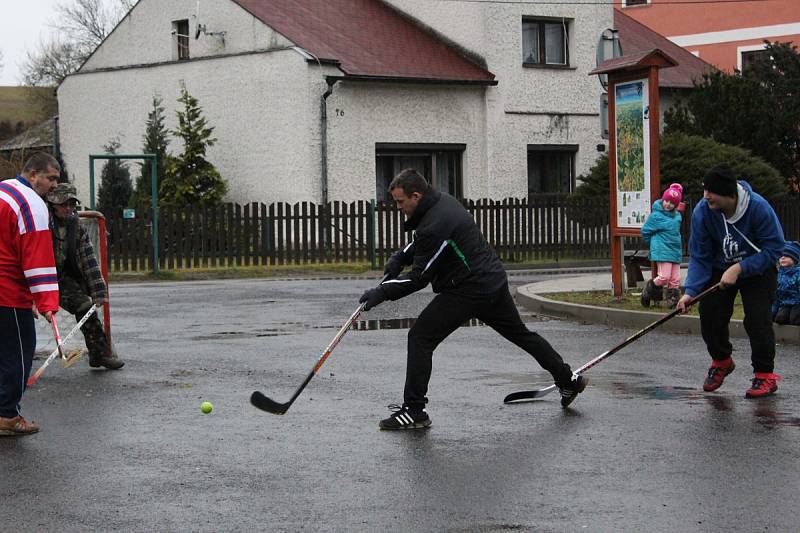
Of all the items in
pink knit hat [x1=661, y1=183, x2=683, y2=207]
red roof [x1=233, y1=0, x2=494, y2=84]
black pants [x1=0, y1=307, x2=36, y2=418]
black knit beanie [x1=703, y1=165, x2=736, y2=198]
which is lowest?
black pants [x1=0, y1=307, x2=36, y2=418]

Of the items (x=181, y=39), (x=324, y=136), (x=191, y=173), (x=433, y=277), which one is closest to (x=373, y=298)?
(x=433, y=277)

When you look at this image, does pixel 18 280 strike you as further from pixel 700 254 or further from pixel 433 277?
pixel 700 254

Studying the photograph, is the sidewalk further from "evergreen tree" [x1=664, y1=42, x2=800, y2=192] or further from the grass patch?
"evergreen tree" [x1=664, y1=42, x2=800, y2=192]

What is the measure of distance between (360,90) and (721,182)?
22.6 metres

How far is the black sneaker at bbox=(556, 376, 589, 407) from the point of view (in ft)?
29.5

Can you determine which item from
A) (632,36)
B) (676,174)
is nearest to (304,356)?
(676,174)

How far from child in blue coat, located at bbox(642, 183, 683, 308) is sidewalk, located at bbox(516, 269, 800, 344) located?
2.17ft

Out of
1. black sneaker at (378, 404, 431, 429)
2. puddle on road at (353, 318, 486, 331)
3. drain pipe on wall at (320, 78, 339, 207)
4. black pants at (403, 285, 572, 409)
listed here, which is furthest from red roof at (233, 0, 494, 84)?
black sneaker at (378, 404, 431, 429)

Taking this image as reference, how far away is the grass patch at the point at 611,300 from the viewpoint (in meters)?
14.9

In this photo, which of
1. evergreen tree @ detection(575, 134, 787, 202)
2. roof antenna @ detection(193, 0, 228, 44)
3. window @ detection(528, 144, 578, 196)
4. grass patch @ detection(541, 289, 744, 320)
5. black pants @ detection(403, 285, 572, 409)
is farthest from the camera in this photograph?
window @ detection(528, 144, 578, 196)

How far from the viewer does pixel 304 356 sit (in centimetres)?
1200

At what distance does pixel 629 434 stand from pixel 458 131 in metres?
25.4

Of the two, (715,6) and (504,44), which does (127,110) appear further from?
(715,6)

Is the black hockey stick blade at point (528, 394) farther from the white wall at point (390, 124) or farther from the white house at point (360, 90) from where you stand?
the white wall at point (390, 124)
